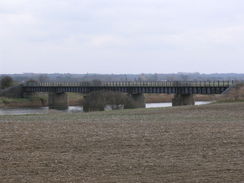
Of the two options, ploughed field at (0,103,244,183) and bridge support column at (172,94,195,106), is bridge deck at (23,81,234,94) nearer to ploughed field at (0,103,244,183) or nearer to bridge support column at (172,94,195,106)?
bridge support column at (172,94,195,106)

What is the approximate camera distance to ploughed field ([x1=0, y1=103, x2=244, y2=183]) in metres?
13.2

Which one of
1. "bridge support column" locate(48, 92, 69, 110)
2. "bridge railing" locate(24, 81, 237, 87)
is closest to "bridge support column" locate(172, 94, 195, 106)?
"bridge railing" locate(24, 81, 237, 87)

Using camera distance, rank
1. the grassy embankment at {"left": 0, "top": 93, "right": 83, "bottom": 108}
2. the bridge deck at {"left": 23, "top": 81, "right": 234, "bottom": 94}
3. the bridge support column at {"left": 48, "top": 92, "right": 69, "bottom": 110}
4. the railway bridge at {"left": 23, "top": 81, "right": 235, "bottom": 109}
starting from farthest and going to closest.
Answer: the grassy embankment at {"left": 0, "top": 93, "right": 83, "bottom": 108} < the bridge support column at {"left": 48, "top": 92, "right": 69, "bottom": 110} < the bridge deck at {"left": 23, "top": 81, "right": 234, "bottom": 94} < the railway bridge at {"left": 23, "top": 81, "right": 235, "bottom": 109}

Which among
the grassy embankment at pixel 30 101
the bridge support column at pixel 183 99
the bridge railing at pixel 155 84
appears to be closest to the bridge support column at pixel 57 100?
the bridge railing at pixel 155 84

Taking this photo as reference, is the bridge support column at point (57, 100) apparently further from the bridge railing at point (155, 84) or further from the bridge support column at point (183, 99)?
the bridge support column at point (183, 99)

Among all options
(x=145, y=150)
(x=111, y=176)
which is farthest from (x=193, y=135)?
(x=111, y=176)

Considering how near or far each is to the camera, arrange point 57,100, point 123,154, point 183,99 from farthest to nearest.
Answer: point 57,100
point 183,99
point 123,154

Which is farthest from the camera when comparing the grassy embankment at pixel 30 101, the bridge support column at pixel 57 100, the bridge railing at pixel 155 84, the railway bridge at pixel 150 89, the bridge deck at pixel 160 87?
the grassy embankment at pixel 30 101

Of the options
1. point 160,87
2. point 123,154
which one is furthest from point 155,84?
point 123,154

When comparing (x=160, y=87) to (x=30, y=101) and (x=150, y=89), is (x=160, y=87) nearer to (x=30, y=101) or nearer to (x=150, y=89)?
(x=150, y=89)

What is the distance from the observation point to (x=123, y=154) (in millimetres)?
16188

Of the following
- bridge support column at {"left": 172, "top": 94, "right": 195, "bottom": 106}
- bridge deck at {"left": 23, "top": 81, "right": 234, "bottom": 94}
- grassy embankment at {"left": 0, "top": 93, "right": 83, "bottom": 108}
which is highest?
bridge deck at {"left": 23, "top": 81, "right": 234, "bottom": 94}

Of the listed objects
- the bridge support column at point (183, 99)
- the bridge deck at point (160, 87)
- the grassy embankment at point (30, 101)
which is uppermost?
the bridge deck at point (160, 87)

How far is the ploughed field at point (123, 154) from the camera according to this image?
13.2 m
